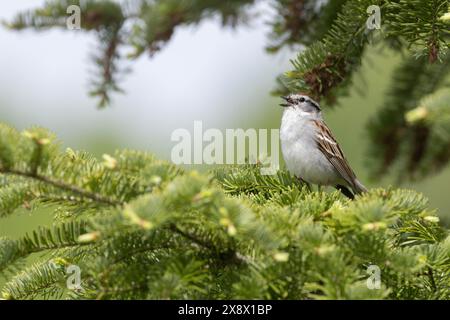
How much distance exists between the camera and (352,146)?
873 cm

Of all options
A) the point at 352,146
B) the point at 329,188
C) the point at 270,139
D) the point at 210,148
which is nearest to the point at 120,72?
the point at 270,139

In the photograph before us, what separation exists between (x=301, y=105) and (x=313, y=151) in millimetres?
425

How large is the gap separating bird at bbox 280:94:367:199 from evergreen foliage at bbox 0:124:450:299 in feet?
7.86

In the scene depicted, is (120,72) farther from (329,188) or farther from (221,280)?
(221,280)

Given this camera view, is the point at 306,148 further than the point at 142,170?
Yes

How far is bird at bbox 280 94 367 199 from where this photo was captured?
471 centimetres

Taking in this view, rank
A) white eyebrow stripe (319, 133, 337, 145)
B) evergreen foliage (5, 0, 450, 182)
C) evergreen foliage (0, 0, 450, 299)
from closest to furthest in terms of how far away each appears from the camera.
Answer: evergreen foliage (0, 0, 450, 299), evergreen foliage (5, 0, 450, 182), white eyebrow stripe (319, 133, 337, 145)

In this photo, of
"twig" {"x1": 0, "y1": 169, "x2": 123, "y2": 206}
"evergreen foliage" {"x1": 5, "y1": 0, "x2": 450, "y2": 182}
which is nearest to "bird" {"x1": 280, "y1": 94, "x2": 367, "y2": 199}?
"evergreen foliage" {"x1": 5, "y1": 0, "x2": 450, "y2": 182}

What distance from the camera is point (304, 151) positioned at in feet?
15.7

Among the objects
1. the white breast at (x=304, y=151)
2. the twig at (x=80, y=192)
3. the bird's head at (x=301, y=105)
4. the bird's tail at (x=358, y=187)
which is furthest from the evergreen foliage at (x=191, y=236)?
the bird's tail at (x=358, y=187)

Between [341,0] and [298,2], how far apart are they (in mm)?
303

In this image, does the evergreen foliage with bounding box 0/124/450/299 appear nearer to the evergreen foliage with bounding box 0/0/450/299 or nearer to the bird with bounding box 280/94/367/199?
the evergreen foliage with bounding box 0/0/450/299

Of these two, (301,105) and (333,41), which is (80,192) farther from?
(301,105)

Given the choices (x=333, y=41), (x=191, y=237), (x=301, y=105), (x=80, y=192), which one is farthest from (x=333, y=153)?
(x=80, y=192)
